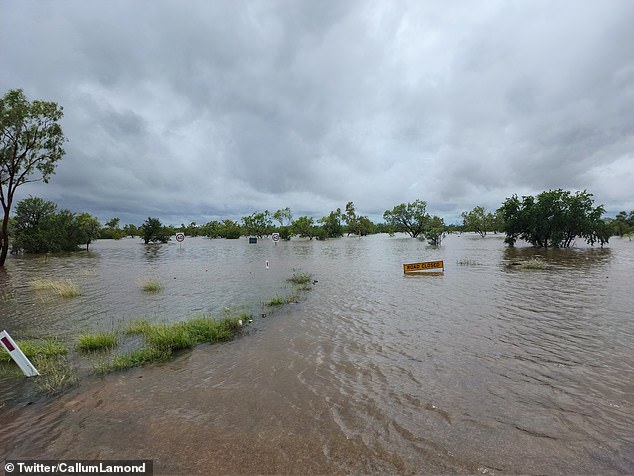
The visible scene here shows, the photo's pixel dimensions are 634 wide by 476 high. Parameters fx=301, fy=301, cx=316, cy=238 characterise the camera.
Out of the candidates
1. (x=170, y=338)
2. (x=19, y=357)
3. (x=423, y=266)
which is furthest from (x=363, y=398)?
(x=423, y=266)

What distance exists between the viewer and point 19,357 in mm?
7094

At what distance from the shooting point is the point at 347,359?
333 inches

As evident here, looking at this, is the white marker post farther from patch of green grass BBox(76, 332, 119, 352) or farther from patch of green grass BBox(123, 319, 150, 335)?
patch of green grass BBox(123, 319, 150, 335)

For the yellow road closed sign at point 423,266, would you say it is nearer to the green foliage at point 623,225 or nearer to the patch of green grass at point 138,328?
the patch of green grass at point 138,328

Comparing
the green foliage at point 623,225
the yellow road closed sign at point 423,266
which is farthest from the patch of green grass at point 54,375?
the green foliage at point 623,225

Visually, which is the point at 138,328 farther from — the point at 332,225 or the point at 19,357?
the point at 332,225

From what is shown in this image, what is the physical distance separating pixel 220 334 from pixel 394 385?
5992 mm

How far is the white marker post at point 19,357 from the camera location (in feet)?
22.5

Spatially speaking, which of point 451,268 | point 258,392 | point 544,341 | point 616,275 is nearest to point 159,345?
point 258,392

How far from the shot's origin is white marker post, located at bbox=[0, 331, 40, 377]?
6852 millimetres

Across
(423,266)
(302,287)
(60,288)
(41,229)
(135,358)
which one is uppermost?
(41,229)

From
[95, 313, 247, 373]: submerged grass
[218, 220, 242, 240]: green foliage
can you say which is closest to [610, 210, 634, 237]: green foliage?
[95, 313, 247, 373]: submerged grass

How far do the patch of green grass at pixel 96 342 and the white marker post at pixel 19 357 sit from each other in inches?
66.3

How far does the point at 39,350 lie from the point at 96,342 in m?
1.31
